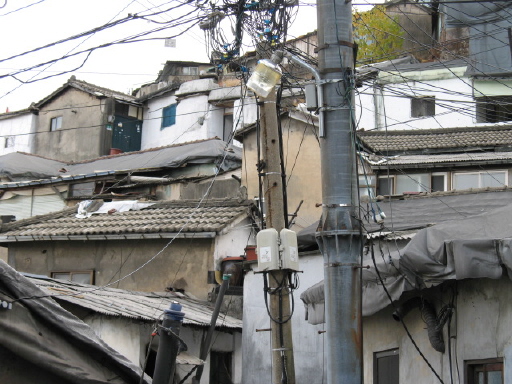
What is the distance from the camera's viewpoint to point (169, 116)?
4619 cm

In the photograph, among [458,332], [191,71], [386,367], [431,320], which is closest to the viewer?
[458,332]

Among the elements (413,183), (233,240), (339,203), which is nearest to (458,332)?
(339,203)

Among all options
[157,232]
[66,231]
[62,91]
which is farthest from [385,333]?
[62,91]

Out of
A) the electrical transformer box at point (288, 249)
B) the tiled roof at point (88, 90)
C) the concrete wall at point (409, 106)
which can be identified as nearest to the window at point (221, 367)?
the electrical transformer box at point (288, 249)

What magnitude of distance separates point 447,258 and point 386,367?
3747 millimetres

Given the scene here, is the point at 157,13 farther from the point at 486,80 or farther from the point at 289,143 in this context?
the point at 486,80

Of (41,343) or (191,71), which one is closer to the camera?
(41,343)

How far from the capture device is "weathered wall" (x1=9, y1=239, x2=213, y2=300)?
72.8 feet

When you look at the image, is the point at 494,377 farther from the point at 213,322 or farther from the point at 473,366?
the point at 213,322

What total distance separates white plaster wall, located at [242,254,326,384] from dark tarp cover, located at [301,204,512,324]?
23.6 ft

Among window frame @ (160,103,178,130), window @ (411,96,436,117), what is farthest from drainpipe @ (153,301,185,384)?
window frame @ (160,103,178,130)

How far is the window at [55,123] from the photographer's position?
1872 inches

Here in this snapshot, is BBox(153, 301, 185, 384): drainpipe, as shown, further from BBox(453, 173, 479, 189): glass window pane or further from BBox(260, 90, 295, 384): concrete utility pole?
BBox(453, 173, 479, 189): glass window pane

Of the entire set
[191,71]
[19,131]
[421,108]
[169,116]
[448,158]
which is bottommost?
[448,158]
